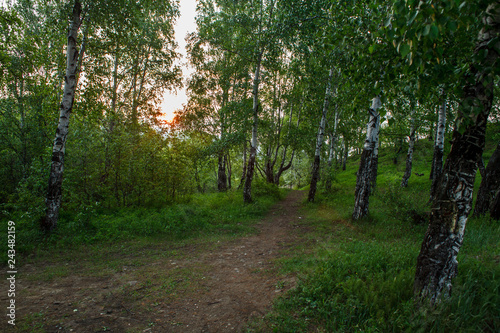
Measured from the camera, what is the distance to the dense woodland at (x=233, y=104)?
2.86 metres

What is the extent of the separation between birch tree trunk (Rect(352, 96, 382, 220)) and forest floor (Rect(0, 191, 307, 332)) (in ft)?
11.8

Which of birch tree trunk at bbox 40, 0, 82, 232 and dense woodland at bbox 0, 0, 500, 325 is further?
birch tree trunk at bbox 40, 0, 82, 232

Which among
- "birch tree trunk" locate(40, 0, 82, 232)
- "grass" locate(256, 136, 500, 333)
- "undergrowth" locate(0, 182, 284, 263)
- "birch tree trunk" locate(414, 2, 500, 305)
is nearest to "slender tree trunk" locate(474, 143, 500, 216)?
"grass" locate(256, 136, 500, 333)

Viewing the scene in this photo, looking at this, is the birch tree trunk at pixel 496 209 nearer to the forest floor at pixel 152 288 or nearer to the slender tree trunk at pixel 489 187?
the slender tree trunk at pixel 489 187

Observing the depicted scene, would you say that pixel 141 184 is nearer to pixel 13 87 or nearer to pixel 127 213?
pixel 127 213

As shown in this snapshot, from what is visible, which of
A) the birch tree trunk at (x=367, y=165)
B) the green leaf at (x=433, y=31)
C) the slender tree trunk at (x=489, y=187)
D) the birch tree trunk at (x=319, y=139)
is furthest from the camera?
the birch tree trunk at (x=319, y=139)

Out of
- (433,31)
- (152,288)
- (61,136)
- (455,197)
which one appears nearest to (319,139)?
(455,197)

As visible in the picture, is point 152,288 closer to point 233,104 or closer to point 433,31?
point 433,31

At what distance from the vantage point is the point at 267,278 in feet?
17.0

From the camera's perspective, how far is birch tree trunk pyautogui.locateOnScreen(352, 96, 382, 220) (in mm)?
9180

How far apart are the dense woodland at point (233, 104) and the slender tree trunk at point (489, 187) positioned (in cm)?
4

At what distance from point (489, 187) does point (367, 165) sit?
4094 mm

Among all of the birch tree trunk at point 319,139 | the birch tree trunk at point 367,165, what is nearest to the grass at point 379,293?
the birch tree trunk at point 367,165

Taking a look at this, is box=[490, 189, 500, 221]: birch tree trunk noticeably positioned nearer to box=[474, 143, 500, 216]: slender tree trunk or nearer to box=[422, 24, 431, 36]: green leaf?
box=[474, 143, 500, 216]: slender tree trunk
